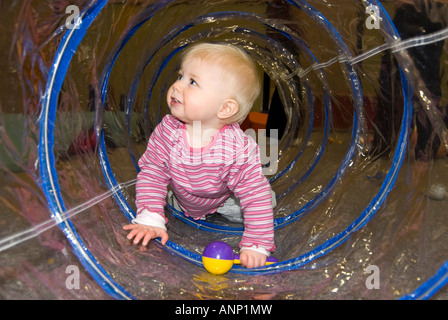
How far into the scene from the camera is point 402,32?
4.43 feet

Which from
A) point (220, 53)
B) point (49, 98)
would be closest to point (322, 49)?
point (220, 53)

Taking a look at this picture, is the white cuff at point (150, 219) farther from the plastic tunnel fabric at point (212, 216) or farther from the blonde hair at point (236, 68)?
the blonde hair at point (236, 68)

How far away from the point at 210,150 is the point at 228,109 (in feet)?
0.52

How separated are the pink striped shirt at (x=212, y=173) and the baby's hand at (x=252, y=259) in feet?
0.10

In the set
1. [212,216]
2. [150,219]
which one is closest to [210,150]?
[150,219]

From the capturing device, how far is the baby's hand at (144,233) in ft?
4.85

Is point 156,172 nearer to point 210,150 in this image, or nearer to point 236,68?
point 210,150

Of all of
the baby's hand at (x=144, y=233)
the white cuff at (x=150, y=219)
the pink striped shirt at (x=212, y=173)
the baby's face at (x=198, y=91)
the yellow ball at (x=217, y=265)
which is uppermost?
the baby's face at (x=198, y=91)

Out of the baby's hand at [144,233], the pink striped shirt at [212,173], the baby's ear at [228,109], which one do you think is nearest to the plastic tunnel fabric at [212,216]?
the baby's hand at [144,233]

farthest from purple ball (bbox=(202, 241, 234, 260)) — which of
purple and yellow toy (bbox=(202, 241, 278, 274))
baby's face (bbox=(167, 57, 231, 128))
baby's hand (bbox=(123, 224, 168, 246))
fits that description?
baby's face (bbox=(167, 57, 231, 128))

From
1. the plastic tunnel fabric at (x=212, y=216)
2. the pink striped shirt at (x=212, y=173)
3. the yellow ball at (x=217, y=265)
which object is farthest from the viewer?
the pink striped shirt at (x=212, y=173)

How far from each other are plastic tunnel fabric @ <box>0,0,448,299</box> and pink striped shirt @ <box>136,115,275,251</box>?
0.13 meters
